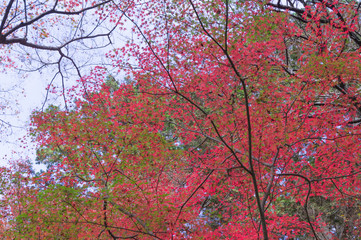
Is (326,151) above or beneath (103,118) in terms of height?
above

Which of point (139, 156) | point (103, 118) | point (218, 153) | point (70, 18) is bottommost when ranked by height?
point (139, 156)

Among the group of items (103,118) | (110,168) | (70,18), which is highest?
(70,18)

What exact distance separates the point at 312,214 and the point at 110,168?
992cm

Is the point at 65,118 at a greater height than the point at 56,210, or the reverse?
the point at 65,118

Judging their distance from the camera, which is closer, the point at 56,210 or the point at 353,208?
the point at 56,210

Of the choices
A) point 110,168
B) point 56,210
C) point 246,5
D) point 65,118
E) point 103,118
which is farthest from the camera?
point 246,5

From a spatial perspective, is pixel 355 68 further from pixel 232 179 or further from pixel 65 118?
pixel 65 118

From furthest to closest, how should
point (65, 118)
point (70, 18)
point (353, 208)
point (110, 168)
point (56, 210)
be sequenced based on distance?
point (353, 208) → point (70, 18) → point (65, 118) → point (110, 168) → point (56, 210)

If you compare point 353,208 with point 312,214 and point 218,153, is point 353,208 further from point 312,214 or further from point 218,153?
point 218,153

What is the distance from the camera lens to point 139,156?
282 inches

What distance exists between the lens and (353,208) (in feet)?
40.8

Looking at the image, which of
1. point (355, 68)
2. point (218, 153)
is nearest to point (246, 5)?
point (355, 68)

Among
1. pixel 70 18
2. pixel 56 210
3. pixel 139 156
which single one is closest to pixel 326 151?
pixel 139 156

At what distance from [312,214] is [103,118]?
33.6 ft
